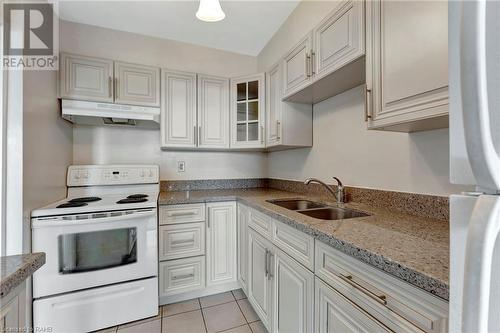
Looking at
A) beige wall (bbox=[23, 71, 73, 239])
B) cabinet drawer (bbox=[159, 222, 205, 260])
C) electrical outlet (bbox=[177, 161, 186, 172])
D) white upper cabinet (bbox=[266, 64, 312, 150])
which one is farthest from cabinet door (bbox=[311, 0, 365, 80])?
beige wall (bbox=[23, 71, 73, 239])

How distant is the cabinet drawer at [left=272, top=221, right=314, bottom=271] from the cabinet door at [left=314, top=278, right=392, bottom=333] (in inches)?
4.2

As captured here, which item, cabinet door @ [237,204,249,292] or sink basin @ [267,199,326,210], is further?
cabinet door @ [237,204,249,292]

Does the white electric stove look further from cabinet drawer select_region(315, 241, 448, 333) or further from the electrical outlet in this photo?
cabinet drawer select_region(315, 241, 448, 333)

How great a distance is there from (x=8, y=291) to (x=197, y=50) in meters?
2.59

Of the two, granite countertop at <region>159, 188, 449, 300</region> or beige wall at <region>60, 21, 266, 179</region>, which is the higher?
beige wall at <region>60, 21, 266, 179</region>

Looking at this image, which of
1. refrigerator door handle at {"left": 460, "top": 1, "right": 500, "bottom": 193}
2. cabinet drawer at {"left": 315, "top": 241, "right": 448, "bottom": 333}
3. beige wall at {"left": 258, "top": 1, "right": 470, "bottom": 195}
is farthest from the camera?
beige wall at {"left": 258, "top": 1, "right": 470, "bottom": 195}

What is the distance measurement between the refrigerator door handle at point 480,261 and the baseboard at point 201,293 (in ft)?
6.52

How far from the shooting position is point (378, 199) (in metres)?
1.40

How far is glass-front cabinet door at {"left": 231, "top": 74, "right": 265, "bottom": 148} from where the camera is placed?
2293 millimetres

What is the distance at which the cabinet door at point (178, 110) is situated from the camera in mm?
2141

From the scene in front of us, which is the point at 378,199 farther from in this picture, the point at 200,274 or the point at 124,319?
the point at 124,319

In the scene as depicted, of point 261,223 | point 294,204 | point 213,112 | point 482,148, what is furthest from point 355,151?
point 213,112

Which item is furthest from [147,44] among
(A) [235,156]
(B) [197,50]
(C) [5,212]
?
(C) [5,212]

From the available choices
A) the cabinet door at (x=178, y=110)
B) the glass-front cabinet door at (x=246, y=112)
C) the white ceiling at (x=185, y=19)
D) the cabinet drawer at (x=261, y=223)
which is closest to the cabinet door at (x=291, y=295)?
the cabinet drawer at (x=261, y=223)
